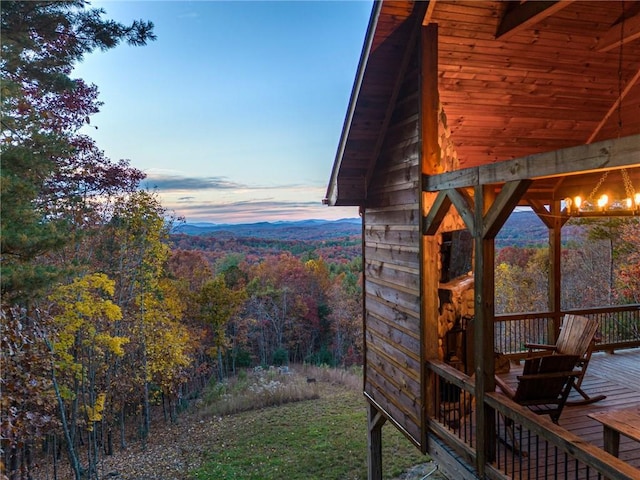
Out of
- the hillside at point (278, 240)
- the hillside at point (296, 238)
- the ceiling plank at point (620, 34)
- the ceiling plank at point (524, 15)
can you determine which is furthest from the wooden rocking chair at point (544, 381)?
the hillside at point (278, 240)

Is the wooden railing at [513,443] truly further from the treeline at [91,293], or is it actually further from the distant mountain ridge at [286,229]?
the distant mountain ridge at [286,229]

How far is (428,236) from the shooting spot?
4250mm

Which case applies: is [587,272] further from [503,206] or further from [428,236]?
[503,206]

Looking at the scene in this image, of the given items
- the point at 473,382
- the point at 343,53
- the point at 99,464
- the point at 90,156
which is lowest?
the point at 99,464

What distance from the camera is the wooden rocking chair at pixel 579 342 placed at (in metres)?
4.96

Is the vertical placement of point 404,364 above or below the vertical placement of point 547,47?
below

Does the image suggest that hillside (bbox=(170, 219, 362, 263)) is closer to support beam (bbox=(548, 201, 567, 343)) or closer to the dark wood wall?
the dark wood wall

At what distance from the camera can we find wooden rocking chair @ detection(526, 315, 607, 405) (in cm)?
496

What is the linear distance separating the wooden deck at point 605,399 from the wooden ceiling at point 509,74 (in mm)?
3511

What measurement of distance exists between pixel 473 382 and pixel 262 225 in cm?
3228

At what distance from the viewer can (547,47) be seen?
4.95 m

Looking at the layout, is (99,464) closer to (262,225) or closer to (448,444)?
(448,444)

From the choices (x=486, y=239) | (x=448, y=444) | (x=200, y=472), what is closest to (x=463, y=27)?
(x=486, y=239)

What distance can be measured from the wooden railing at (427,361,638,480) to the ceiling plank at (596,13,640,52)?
4.43 m
